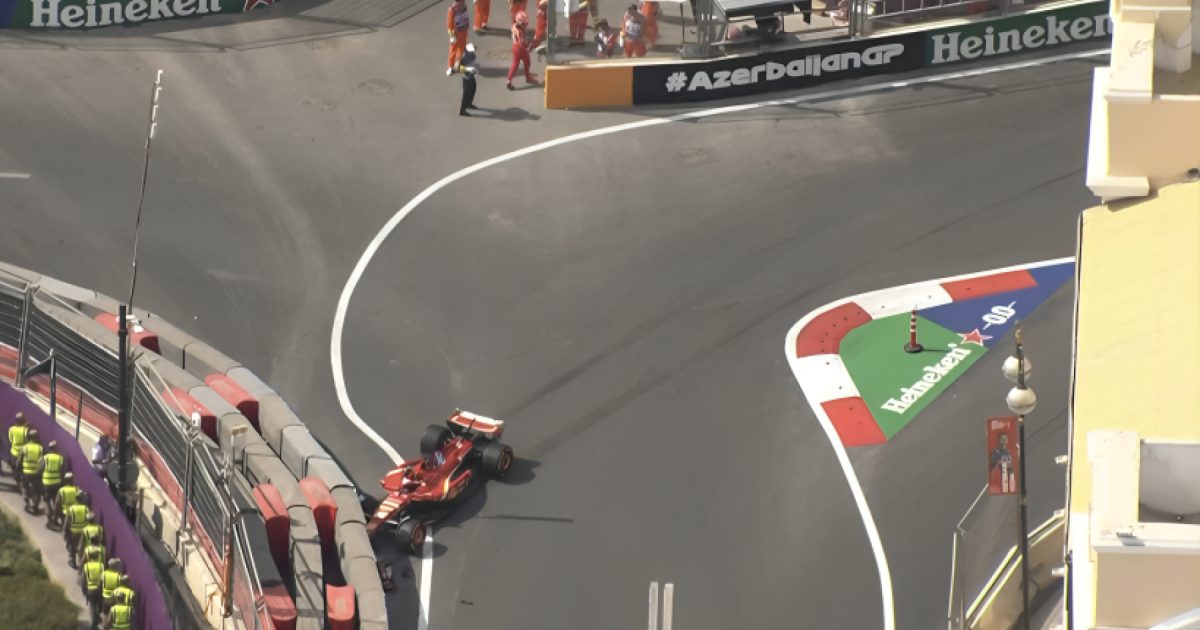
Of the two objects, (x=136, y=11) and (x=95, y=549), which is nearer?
(x=95, y=549)

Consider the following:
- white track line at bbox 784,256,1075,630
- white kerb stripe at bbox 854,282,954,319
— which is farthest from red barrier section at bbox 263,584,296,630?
white kerb stripe at bbox 854,282,954,319

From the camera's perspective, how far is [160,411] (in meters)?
39.9

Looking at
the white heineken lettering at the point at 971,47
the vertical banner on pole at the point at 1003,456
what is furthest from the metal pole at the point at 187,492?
the white heineken lettering at the point at 971,47

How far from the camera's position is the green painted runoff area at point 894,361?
141 feet

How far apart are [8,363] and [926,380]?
17.9 m

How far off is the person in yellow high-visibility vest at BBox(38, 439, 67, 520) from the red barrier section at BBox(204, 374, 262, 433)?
122 inches

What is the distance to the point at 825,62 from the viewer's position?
52625 mm

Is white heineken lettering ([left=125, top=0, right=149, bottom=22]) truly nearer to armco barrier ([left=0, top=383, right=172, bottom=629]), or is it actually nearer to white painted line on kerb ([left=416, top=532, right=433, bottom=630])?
armco barrier ([left=0, top=383, right=172, bottom=629])

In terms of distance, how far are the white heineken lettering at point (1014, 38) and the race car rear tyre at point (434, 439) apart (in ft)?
58.9

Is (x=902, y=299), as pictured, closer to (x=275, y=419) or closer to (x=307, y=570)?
(x=275, y=419)

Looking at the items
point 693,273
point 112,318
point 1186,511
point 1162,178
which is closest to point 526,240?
point 693,273

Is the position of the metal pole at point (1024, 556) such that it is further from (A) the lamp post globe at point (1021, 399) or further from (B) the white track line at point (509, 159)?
(B) the white track line at point (509, 159)

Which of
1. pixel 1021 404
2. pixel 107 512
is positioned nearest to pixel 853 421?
pixel 1021 404

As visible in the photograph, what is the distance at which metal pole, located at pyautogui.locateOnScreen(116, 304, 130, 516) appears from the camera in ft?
120
